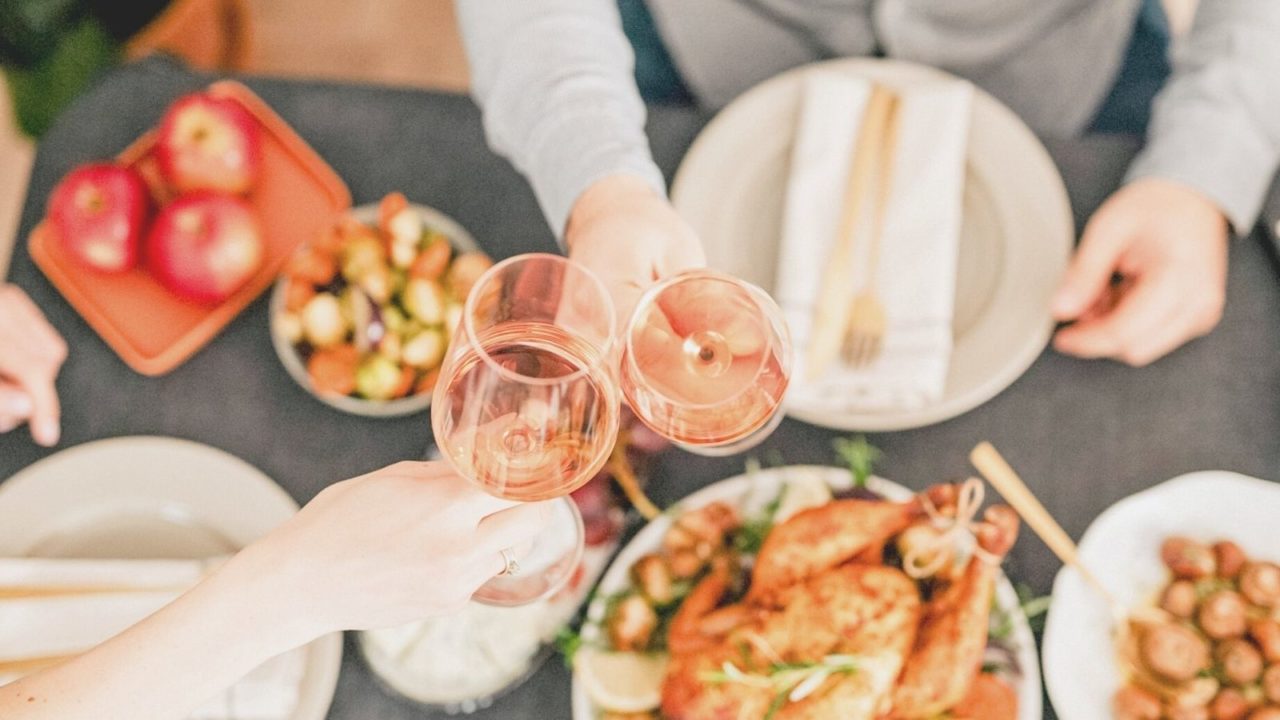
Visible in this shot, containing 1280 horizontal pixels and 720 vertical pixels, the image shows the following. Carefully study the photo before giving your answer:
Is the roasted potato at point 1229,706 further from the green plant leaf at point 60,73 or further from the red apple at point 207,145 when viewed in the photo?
the green plant leaf at point 60,73

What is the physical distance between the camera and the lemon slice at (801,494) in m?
0.86

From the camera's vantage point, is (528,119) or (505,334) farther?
(528,119)

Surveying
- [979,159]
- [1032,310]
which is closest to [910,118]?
[979,159]

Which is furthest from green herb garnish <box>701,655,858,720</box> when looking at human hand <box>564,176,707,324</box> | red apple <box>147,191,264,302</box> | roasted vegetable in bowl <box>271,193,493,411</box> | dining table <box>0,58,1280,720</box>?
red apple <box>147,191,264,302</box>

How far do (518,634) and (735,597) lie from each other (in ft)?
0.65

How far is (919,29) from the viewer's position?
1017 millimetres

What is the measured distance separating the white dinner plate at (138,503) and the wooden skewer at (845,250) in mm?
529

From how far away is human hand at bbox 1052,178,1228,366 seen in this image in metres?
0.89

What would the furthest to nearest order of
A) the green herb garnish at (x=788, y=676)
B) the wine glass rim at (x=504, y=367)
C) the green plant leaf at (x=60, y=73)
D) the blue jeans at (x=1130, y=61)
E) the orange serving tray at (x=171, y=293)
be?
the green plant leaf at (x=60, y=73), the blue jeans at (x=1130, y=61), the orange serving tray at (x=171, y=293), the green herb garnish at (x=788, y=676), the wine glass rim at (x=504, y=367)

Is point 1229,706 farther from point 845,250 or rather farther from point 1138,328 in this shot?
point 845,250

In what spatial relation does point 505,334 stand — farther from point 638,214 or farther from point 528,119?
point 528,119

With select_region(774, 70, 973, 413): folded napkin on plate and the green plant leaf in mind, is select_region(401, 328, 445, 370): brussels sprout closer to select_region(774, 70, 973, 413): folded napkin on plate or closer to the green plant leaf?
select_region(774, 70, 973, 413): folded napkin on plate

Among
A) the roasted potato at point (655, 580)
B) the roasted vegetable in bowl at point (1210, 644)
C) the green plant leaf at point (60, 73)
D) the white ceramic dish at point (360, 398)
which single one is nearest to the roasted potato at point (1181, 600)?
the roasted vegetable in bowl at point (1210, 644)

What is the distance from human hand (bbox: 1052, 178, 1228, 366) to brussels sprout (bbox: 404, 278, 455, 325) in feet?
1.96
